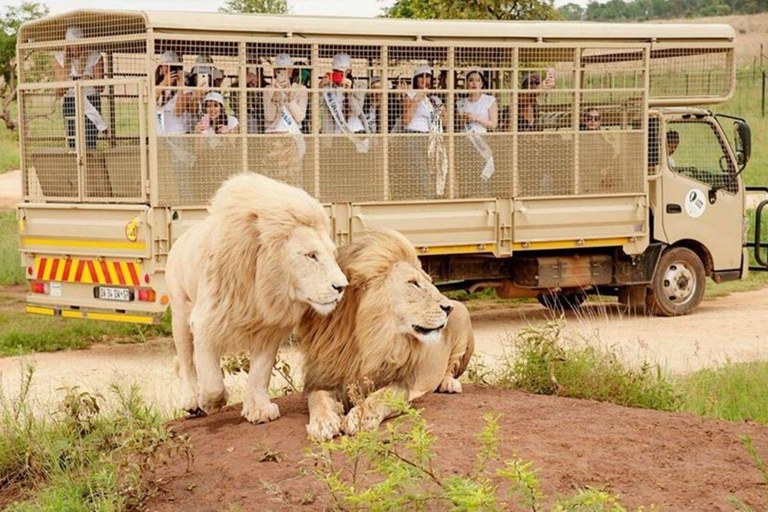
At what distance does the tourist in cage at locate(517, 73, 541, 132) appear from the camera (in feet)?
44.7

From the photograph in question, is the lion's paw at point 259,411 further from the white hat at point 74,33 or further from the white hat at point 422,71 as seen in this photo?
the white hat at point 422,71

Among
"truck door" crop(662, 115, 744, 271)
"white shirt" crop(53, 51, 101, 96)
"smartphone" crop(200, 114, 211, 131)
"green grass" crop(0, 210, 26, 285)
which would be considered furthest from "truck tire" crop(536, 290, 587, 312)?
"green grass" crop(0, 210, 26, 285)

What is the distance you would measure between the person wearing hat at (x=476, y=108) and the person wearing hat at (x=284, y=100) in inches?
65.7

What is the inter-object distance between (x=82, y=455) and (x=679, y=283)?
1005cm

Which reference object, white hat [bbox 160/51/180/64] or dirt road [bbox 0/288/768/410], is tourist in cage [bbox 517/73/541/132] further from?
white hat [bbox 160/51/180/64]

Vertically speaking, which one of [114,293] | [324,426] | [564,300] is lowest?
[564,300]

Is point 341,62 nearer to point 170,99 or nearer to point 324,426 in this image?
point 170,99

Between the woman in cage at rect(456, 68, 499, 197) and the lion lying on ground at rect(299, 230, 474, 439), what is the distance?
665 centimetres

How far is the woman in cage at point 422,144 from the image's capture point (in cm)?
1292

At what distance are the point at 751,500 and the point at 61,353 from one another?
824 centimetres

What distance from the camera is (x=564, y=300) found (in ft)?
50.6

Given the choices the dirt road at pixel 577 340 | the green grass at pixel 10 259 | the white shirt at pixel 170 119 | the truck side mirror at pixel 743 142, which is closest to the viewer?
the dirt road at pixel 577 340

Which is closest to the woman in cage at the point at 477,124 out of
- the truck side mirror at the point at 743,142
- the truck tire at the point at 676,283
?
the truck tire at the point at 676,283

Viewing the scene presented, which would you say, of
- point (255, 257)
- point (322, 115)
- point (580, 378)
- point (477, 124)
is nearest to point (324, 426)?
point (255, 257)
